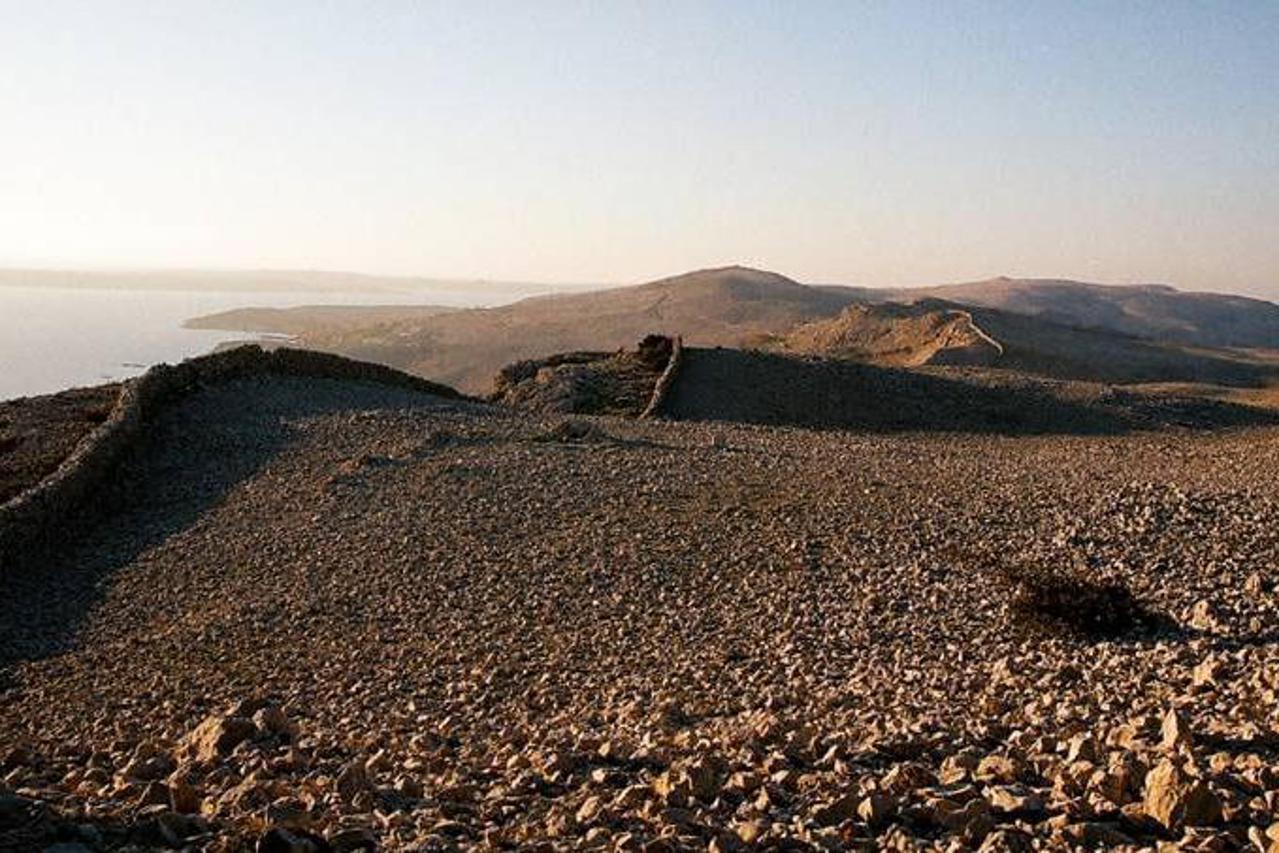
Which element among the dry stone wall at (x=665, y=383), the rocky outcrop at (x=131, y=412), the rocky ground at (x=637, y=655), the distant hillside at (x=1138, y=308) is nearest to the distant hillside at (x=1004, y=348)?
the dry stone wall at (x=665, y=383)

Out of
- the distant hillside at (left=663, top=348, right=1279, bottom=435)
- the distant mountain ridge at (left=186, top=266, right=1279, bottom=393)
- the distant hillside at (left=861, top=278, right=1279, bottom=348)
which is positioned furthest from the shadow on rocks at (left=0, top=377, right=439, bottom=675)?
the distant hillside at (left=861, top=278, right=1279, bottom=348)

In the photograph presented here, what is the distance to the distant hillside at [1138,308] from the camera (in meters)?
124

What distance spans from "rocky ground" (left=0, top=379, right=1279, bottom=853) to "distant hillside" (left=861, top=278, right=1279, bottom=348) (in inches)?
3888

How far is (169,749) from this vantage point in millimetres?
8141

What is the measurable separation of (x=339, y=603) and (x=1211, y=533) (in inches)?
378

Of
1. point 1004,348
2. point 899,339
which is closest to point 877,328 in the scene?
point 899,339

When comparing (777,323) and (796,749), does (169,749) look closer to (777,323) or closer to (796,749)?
(796,749)

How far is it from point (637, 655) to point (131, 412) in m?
15.2

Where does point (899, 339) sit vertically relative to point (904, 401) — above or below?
above

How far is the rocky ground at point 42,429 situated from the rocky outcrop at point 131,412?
48 cm

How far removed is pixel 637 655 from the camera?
408 inches

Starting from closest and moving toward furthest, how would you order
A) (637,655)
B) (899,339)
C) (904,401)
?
1. (637,655)
2. (904,401)
3. (899,339)

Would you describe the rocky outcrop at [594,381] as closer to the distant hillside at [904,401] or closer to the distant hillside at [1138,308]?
the distant hillside at [904,401]

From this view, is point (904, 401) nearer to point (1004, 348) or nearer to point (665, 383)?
point (665, 383)
